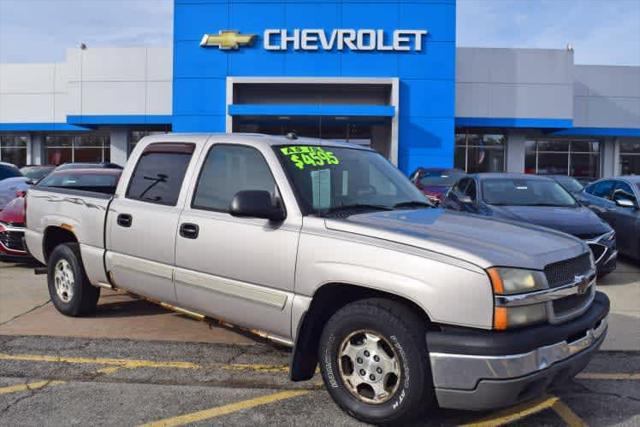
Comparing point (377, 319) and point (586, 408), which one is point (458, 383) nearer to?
point (377, 319)

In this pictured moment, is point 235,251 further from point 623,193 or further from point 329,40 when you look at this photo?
point 329,40

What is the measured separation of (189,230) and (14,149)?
38.7 metres

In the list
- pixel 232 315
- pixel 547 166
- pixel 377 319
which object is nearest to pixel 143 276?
pixel 232 315

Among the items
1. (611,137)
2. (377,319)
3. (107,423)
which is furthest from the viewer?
(611,137)

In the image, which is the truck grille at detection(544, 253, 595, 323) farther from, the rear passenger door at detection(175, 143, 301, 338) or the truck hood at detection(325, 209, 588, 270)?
the rear passenger door at detection(175, 143, 301, 338)

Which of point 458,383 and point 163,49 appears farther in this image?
point 163,49

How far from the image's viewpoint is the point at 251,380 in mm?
4430

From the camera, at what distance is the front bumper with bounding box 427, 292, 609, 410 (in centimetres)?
304

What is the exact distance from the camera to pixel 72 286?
5.89m

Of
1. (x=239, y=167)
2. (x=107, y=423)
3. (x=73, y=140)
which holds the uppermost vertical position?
(x=73, y=140)

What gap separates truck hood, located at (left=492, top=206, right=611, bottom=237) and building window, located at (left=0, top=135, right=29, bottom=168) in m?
36.5

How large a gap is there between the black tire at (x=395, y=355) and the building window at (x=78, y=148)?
116 feet

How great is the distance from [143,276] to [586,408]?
354cm

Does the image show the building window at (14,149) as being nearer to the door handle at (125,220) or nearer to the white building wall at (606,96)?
the white building wall at (606,96)
